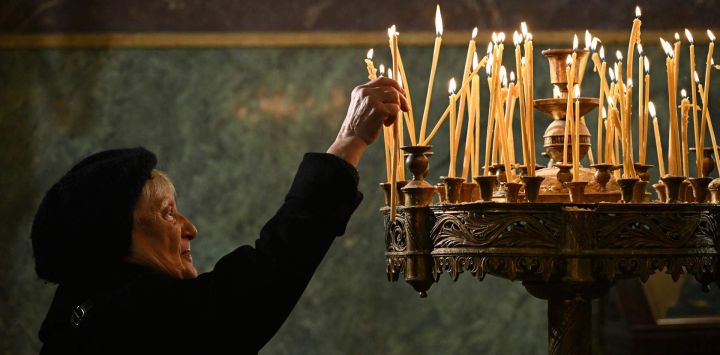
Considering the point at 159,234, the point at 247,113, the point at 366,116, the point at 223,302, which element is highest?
the point at 247,113

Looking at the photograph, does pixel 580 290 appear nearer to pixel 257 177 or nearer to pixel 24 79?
pixel 257 177

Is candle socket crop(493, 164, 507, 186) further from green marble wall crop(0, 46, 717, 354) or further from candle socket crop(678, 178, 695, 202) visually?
green marble wall crop(0, 46, 717, 354)

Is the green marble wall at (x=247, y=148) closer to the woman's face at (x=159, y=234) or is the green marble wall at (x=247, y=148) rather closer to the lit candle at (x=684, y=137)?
the lit candle at (x=684, y=137)

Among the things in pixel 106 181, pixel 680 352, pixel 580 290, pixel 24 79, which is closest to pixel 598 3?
pixel 680 352

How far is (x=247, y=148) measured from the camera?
199 inches

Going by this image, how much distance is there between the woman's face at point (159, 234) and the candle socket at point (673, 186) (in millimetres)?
950

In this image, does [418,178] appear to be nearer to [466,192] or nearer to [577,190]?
[466,192]

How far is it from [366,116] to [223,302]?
433 millimetres

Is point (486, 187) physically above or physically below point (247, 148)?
below

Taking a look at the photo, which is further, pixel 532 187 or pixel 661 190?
pixel 661 190

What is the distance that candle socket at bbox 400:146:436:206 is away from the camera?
2324mm

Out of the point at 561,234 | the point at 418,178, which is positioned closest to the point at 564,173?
the point at 561,234

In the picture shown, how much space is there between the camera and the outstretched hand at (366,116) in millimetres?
2109

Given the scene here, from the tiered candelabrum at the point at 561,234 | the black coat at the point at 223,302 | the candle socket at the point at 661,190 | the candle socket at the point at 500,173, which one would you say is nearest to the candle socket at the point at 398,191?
the tiered candelabrum at the point at 561,234
